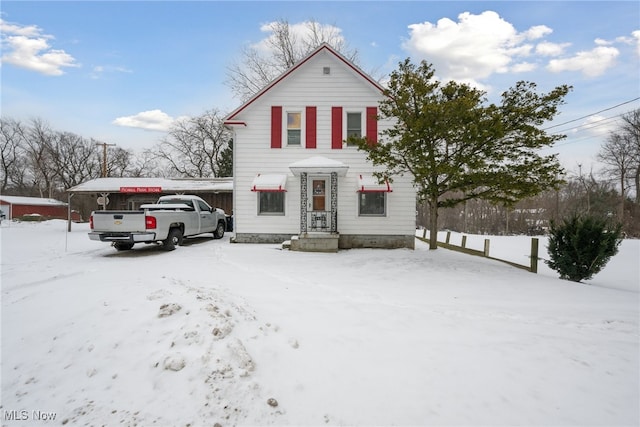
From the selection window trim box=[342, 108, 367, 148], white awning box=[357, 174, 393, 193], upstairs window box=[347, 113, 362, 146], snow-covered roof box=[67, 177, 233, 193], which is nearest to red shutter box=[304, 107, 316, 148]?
window trim box=[342, 108, 367, 148]

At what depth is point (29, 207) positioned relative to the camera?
135 feet

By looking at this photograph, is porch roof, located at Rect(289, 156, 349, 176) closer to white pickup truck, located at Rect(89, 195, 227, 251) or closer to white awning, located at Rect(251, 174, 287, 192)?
white awning, located at Rect(251, 174, 287, 192)

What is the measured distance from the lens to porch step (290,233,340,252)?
37.2ft

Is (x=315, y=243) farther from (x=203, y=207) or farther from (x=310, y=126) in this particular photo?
(x=203, y=207)

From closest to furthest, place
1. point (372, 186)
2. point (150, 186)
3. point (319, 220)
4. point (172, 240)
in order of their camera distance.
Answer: point (172, 240) → point (372, 186) → point (319, 220) → point (150, 186)

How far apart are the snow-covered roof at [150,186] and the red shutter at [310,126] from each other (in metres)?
8.18

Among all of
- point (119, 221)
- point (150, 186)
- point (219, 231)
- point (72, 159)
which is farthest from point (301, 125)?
point (72, 159)

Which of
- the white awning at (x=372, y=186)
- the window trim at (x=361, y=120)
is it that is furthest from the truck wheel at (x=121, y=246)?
the window trim at (x=361, y=120)

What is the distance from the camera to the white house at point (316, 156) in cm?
1243

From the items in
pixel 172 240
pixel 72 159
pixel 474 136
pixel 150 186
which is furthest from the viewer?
pixel 72 159

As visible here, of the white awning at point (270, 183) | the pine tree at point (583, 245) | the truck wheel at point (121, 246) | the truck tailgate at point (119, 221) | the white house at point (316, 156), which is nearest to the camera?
the pine tree at point (583, 245)

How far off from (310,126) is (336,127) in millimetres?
1069

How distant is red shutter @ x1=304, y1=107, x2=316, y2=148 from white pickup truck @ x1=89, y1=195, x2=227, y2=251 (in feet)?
17.9

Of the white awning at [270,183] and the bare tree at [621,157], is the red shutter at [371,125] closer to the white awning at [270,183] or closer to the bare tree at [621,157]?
the white awning at [270,183]
